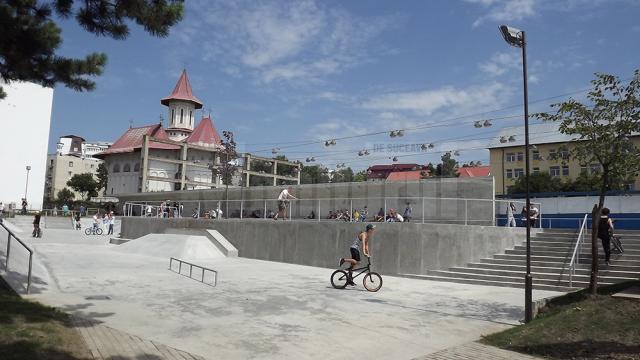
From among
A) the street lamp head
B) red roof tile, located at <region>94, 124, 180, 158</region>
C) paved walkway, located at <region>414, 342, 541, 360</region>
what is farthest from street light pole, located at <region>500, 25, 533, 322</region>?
red roof tile, located at <region>94, 124, 180, 158</region>

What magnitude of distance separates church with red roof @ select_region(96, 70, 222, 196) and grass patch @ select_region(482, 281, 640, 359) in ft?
194

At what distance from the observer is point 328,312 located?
10.9 metres

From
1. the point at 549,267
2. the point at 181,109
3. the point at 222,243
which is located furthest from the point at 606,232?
the point at 181,109

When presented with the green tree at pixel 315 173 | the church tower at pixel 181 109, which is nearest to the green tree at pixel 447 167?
the green tree at pixel 315 173

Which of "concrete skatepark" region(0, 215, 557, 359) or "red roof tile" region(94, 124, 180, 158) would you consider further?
"red roof tile" region(94, 124, 180, 158)

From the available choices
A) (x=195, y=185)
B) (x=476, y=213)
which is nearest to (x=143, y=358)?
(x=476, y=213)

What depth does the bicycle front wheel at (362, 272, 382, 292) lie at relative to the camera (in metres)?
14.2

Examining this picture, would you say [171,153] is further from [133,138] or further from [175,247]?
[175,247]

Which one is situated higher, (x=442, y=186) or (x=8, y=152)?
(x=8, y=152)

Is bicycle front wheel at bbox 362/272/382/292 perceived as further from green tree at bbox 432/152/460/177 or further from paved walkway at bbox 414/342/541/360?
green tree at bbox 432/152/460/177

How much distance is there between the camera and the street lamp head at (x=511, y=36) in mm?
10602

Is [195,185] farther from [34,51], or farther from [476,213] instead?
[34,51]

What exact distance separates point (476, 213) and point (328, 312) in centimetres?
1339

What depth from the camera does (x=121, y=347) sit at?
285 inches
